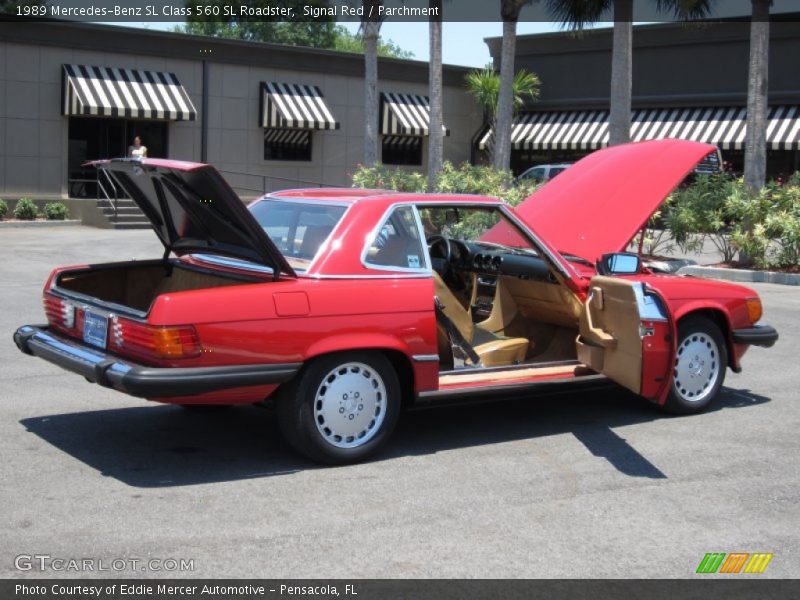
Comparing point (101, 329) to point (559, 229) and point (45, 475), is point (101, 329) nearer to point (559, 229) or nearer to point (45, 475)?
point (45, 475)

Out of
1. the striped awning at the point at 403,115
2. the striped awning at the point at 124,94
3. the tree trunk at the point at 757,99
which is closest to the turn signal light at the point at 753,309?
the tree trunk at the point at 757,99

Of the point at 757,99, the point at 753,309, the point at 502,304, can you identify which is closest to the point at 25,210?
the point at 757,99

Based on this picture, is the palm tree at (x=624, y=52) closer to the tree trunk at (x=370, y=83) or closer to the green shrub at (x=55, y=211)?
the tree trunk at (x=370, y=83)

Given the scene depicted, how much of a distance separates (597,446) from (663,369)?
0.68 meters

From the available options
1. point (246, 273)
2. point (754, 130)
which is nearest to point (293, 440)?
point (246, 273)

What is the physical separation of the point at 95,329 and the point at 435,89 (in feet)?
65.9

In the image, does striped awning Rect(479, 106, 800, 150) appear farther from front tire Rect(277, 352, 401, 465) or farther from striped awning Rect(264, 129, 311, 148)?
front tire Rect(277, 352, 401, 465)

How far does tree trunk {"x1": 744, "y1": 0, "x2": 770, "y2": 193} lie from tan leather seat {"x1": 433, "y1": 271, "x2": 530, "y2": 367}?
13699mm

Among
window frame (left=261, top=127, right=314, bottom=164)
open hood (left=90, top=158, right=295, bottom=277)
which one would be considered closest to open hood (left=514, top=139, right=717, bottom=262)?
open hood (left=90, top=158, right=295, bottom=277)

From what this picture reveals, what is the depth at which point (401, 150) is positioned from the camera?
3756 centimetres

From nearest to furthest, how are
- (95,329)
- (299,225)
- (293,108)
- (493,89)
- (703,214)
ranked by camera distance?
(95,329)
(299,225)
(703,214)
(293,108)
(493,89)

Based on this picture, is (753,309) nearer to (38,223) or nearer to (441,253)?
(441,253)

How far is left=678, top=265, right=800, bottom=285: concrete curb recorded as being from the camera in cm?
1714

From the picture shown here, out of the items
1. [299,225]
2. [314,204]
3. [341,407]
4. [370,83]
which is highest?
[370,83]
